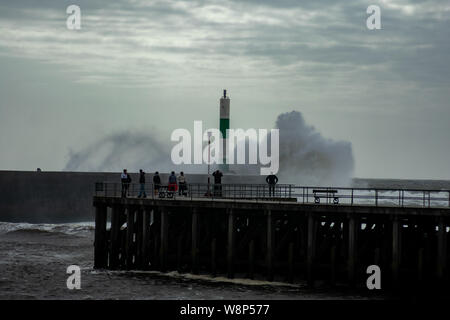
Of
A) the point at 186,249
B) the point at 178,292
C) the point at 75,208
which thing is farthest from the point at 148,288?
the point at 75,208

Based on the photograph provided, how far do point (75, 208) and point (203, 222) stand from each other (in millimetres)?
26214

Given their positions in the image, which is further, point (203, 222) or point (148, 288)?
point (203, 222)

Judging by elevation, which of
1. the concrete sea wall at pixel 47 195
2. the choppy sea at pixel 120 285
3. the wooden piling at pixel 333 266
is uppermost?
the concrete sea wall at pixel 47 195

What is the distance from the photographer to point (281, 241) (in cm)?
3288

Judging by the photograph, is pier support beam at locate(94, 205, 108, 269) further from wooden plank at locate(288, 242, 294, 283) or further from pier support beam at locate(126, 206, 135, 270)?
wooden plank at locate(288, 242, 294, 283)

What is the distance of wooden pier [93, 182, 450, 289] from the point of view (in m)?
30.6

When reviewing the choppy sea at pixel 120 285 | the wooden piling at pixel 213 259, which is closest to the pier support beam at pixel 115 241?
the choppy sea at pixel 120 285

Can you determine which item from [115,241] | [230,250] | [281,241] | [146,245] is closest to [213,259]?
[230,250]

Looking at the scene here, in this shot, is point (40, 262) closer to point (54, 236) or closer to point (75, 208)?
point (54, 236)

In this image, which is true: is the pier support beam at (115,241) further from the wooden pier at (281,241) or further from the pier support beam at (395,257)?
the pier support beam at (395,257)

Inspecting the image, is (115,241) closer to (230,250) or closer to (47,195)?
(230,250)

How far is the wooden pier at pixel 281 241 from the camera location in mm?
30594

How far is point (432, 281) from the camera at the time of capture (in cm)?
2995
